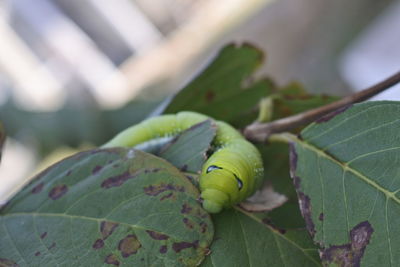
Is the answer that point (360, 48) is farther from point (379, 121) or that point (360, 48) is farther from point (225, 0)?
point (379, 121)

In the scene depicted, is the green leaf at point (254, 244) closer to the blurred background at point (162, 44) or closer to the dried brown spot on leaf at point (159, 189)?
the dried brown spot on leaf at point (159, 189)

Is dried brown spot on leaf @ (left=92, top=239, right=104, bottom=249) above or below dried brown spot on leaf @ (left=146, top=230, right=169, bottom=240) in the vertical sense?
above

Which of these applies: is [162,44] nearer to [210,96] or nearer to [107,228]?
[210,96]

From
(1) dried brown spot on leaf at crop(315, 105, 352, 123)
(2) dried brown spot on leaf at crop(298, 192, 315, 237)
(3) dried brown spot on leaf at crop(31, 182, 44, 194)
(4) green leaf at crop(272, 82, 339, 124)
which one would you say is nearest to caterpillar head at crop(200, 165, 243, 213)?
(2) dried brown spot on leaf at crop(298, 192, 315, 237)

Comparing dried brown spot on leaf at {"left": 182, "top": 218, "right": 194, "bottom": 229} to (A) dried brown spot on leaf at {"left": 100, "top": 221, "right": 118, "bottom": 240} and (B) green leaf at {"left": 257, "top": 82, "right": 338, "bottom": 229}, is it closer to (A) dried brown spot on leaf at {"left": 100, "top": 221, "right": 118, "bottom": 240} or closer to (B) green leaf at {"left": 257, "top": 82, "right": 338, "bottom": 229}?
(A) dried brown spot on leaf at {"left": 100, "top": 221, "right": 118, "bottom": 240}

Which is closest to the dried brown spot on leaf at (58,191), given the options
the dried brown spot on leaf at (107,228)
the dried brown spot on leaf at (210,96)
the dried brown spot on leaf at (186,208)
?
the dried brown spot on leaf at (107,228)

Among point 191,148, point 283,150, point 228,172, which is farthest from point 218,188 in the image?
point 283,150

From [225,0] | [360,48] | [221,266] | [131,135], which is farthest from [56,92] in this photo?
[221,266]
